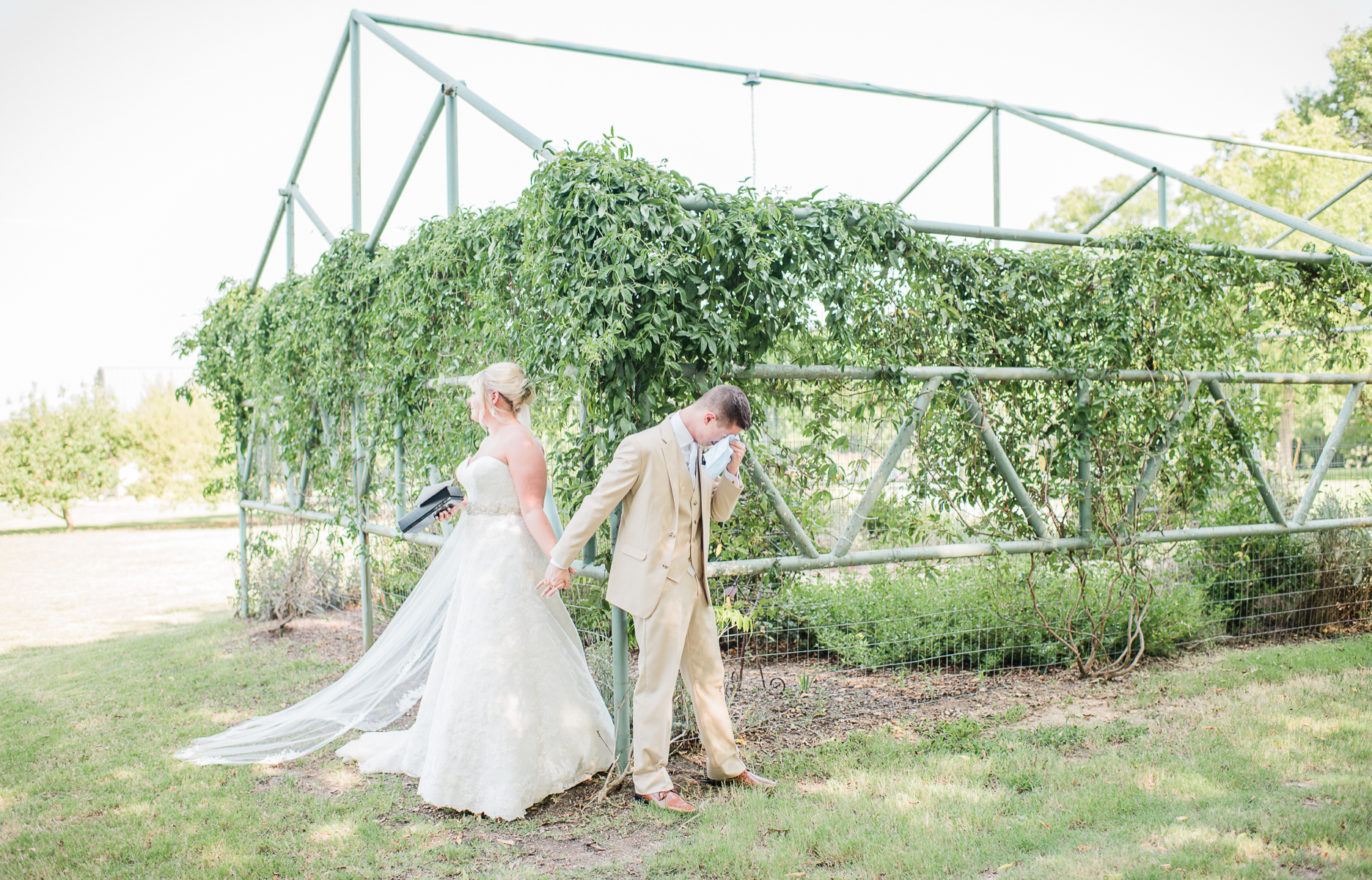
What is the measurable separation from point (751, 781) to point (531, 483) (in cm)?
175

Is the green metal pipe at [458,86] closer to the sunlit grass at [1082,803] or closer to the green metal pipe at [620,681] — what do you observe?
the green metal pipe at [620,681]

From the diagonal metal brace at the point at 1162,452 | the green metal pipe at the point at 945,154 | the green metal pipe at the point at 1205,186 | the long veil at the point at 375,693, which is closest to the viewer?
the long veil at the point at 375,693

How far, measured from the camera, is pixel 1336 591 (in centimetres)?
732

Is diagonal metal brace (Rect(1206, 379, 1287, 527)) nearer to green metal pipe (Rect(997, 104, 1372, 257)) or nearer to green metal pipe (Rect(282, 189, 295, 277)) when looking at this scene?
green metal pipe (Rect(997, 104, 1372, 257))

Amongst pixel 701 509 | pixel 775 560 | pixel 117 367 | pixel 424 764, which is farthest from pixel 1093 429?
pixel 117 367

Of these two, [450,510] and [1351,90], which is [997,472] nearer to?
[450,510]

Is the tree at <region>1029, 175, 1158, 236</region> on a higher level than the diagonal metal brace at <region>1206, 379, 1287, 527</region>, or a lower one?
higher

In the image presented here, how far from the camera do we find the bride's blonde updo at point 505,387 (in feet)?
14.0

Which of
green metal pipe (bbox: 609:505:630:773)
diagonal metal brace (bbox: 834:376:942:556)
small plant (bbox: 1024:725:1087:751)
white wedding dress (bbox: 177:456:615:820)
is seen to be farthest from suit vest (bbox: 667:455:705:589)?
small plant (bbox: 1024:725:1087:751)

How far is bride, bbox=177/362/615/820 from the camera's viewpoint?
158 inches

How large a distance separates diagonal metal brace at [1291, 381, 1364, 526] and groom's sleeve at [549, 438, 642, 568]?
5.62 metres

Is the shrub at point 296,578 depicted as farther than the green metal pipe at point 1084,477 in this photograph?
Yes

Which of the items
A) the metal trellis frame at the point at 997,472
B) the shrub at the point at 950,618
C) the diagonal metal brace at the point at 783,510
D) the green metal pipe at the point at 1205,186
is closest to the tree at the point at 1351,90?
the green metal pipe at the point at 1205,186

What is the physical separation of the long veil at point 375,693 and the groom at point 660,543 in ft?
2.27
